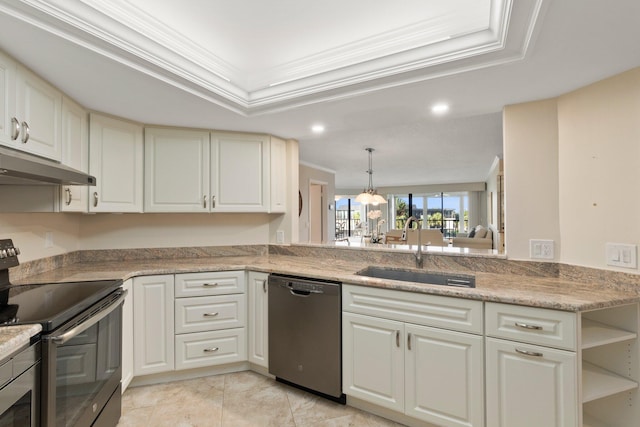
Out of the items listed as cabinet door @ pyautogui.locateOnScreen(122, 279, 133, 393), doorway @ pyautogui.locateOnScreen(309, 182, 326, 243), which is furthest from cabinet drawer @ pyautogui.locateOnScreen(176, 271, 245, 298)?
doorway @ pyautogui.locateOnScreen(309, 182, 326, 243)

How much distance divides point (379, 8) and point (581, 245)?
1789 millimetres

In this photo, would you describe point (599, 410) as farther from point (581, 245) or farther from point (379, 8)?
point (379, 8)

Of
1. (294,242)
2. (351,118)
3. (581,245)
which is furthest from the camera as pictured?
(294,242)

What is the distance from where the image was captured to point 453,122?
335 cm

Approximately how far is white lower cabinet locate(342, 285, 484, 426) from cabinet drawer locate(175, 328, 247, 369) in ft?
2.93

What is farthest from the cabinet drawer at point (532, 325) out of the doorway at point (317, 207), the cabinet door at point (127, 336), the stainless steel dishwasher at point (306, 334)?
the doorway at point (317, 207)

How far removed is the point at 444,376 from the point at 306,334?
883 mm

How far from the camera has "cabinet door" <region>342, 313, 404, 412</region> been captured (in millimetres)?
1796

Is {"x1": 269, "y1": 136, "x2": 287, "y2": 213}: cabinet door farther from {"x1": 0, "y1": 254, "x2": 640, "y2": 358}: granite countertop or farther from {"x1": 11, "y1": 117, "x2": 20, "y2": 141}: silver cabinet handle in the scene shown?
{"x1": 11, "y1": 117, "x2": 20, "y2": 141}: silver cabinet handle

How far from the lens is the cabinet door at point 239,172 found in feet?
8.91

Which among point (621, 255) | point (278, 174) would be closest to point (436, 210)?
point (278, 174)

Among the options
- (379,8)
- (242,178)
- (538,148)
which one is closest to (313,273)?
(242,178)

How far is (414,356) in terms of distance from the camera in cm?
174

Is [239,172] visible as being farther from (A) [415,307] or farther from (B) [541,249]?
(B) [541,249]
